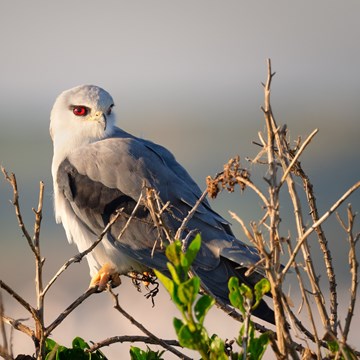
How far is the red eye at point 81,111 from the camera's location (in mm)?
6215

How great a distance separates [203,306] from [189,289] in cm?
6

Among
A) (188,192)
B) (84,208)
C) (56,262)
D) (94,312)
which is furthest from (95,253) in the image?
(56,262)

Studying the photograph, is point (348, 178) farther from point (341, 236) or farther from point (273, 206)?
point (273, 206)

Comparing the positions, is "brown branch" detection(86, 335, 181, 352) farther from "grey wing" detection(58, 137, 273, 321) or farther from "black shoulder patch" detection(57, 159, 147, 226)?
"black shoulder patch" detection(57, 159, 147, 226)

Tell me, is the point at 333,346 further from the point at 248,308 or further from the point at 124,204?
the point at 124,204

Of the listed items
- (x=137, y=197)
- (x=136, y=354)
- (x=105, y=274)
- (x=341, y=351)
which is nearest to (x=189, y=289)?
(x=341, y=351)

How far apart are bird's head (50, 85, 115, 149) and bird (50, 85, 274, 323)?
0.01 metres

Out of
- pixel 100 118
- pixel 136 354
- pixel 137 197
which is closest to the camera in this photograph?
pixel 136 354

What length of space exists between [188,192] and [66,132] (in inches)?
42.5

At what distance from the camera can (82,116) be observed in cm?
620

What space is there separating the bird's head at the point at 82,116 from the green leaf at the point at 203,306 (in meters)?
3.83

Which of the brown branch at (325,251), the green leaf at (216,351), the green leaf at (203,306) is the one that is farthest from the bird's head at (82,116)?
the green leaf at (203,306)

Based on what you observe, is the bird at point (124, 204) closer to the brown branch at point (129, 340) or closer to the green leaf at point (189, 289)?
the brown branch at point (129, 340)

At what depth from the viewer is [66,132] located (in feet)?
20.2
